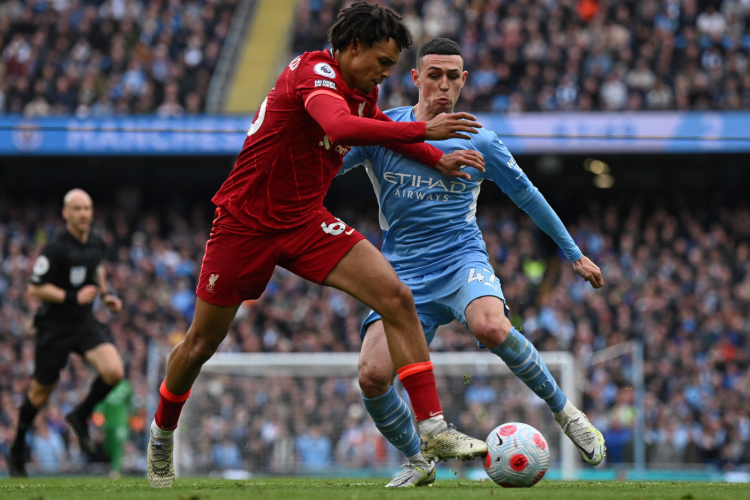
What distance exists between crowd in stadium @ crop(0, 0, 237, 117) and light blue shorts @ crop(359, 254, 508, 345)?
14459 mm

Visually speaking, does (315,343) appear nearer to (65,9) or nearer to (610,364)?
(610,364)

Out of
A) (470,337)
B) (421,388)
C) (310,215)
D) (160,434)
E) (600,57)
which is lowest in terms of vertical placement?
(160,434)

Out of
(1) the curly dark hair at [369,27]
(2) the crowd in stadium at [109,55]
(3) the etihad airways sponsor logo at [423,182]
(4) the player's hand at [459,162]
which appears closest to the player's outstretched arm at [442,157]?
(4) the player's hand at [459,162]

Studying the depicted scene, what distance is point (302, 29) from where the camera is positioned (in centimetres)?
2075

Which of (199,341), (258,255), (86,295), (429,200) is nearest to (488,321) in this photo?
(429,200)

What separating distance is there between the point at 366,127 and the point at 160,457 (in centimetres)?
243

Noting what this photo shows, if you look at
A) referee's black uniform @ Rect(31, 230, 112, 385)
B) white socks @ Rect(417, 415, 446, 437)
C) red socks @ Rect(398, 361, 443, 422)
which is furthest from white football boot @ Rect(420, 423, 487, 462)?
referee's black uniform @ Rect(31, 230, 112, 385)

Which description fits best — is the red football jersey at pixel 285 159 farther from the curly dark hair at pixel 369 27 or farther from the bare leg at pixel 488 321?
the bare leg at pixel 488 321

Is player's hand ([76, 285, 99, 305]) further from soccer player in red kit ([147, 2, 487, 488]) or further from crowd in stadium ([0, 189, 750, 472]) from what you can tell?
crowd in stadium ([0, 189, 750, 472])

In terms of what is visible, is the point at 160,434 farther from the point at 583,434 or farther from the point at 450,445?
the point at 583,434

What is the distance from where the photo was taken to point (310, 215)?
5020 millimetres

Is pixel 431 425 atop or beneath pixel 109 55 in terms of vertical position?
beneath

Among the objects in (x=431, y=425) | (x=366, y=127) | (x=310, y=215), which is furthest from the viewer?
(x=310, y=215)

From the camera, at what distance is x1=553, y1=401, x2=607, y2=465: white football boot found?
5.45 metres
